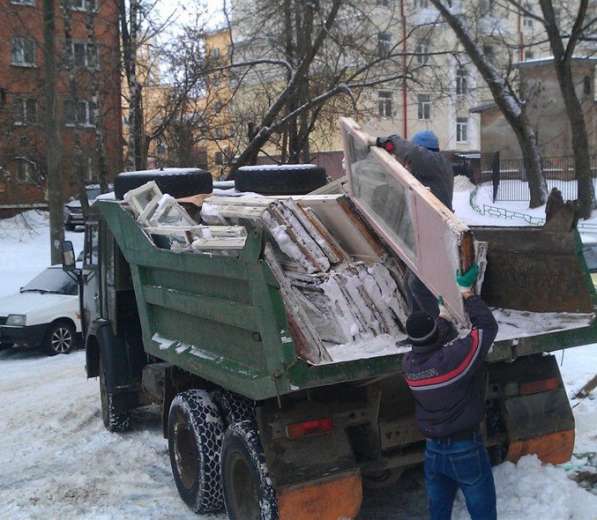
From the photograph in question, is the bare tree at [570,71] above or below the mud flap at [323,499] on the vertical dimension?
above

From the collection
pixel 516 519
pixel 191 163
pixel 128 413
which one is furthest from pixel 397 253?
pixel 191 163

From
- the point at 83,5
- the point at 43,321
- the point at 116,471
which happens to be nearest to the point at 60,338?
the point at 43,321

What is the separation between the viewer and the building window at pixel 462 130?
1930 inches

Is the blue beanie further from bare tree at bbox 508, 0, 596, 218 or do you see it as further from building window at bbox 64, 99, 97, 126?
building window at bbox 64, 99, 97, 126

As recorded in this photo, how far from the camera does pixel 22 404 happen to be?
28.6 ft

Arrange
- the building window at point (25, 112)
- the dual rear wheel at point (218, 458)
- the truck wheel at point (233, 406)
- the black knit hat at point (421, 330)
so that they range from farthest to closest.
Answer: the building window at point (25, 112) < the truck wheel at point (233, 406) < the dual rear wheel at point (218, 458) < the black knit hat at point (421, 330)

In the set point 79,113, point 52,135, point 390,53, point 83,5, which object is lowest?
point 52,135

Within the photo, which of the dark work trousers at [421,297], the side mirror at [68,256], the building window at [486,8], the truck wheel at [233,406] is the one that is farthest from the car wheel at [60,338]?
the building window at [486,8]

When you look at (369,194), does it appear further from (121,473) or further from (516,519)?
(121,473)

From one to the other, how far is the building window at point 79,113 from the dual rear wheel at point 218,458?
1566cm

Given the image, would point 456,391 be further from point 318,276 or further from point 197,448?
point 197,448

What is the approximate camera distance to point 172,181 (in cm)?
685

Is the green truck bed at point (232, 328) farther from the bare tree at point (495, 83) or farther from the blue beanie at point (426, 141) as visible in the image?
the bare tree at point (495, 83)

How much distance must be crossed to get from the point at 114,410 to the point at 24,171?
79.5 feet
